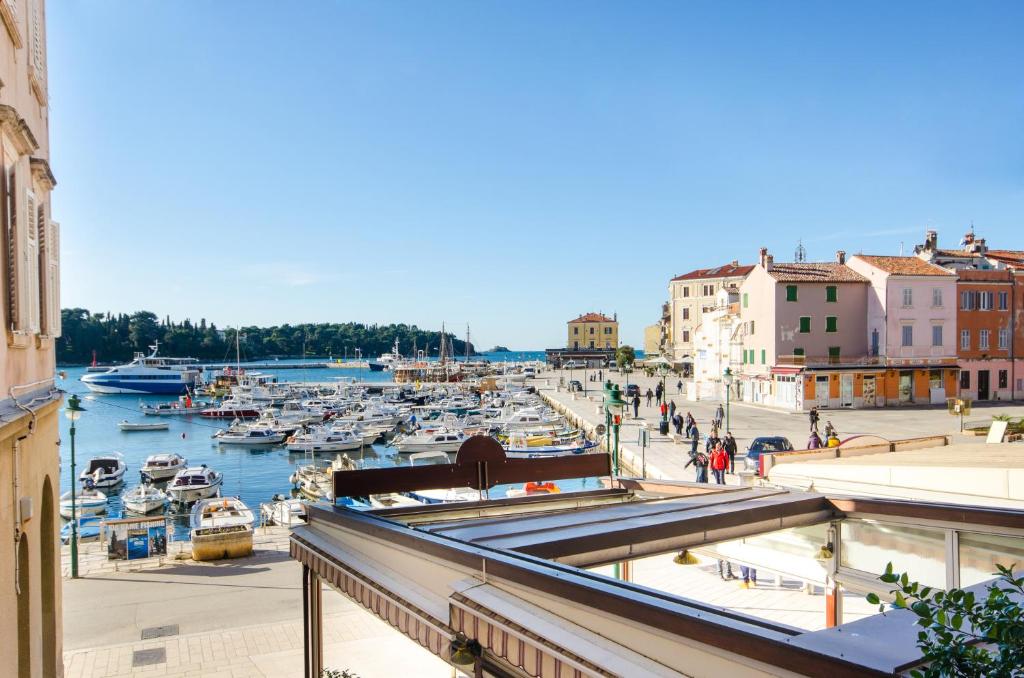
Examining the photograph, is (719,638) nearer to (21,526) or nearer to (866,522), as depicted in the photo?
(866,522)

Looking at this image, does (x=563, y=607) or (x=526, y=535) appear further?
(x=526, y=535)

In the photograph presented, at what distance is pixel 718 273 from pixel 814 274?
35660 millimetres

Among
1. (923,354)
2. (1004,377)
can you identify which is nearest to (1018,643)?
(923,354)

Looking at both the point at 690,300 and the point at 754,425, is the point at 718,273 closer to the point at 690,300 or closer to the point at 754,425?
the point at 690,300

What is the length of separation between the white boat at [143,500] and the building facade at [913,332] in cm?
3589

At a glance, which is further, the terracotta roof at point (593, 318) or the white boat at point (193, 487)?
the terracotta roof at point (593, 318)

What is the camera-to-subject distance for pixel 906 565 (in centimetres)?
450

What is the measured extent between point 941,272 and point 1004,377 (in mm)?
7481

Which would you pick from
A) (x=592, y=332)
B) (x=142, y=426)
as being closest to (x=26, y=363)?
(x=142, y=426)

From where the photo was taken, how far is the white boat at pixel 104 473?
3366cm

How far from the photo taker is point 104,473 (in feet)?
114

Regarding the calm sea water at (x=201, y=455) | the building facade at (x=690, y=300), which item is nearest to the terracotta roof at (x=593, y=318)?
the building facade at (x=690, y=300)

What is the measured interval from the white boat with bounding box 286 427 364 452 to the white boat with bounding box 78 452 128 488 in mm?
9539

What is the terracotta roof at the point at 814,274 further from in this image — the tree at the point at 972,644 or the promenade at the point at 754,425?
the tree at the point at 972,644
